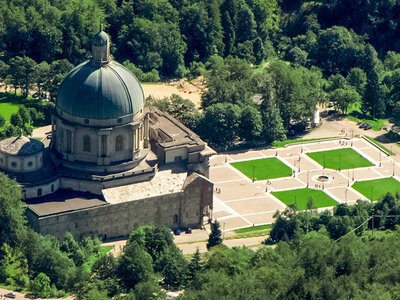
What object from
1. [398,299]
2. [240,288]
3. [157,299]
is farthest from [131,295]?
[398,299]

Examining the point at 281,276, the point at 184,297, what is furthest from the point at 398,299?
the point at 184,297

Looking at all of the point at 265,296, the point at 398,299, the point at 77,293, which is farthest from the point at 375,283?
the point at 77,293

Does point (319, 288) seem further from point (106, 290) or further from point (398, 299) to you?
point (106, 290)

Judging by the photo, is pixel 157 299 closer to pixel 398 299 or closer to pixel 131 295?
pixel 131 295

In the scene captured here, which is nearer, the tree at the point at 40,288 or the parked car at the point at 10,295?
the parked car at the point at 10,295

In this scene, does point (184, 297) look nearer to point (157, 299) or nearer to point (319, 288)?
point (157, 299)

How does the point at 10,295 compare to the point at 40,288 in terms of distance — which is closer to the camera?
the point at 10,295

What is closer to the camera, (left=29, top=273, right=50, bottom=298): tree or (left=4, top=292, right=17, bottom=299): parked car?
(left=4, top=292, right=17, bottom=299): parked car
